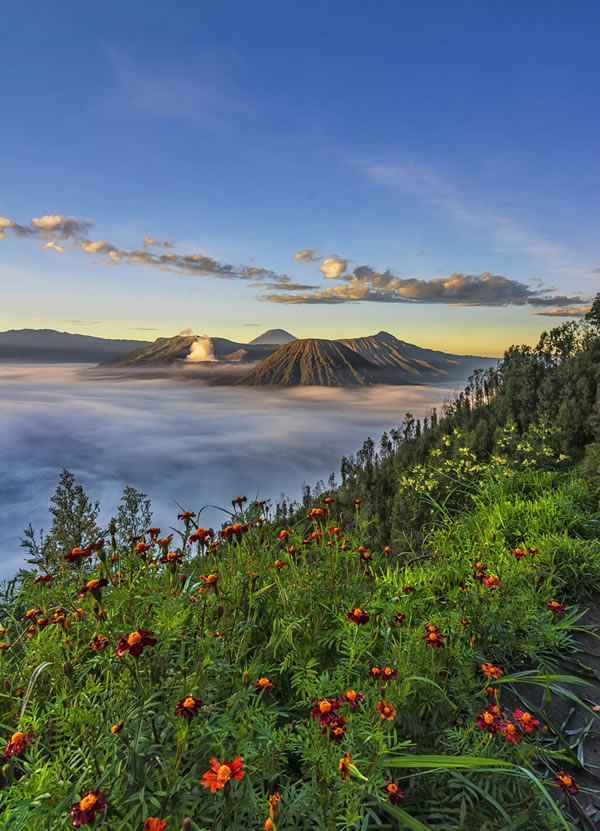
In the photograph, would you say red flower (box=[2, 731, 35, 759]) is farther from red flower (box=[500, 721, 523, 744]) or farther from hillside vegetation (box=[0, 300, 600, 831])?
red flower (box=[500, 721, 523, 744])

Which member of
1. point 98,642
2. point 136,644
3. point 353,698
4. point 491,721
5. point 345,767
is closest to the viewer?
point 345,767

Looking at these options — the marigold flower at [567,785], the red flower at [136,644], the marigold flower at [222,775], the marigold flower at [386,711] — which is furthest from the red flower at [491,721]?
the red flower at [136,644]

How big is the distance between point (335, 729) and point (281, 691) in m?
0.76

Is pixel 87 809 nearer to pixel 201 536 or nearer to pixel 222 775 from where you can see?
pixel 222 775

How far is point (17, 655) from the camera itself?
2262 millimetres

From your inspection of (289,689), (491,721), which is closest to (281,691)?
(289,689)

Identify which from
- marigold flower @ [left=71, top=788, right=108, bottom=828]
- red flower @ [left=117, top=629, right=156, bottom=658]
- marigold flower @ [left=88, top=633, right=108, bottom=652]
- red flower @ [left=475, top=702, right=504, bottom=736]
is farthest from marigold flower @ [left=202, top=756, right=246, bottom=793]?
red flower @ [left=475, top=702, right=504, bottom=736]

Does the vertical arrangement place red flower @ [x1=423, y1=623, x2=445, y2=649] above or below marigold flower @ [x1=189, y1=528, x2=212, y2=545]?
below

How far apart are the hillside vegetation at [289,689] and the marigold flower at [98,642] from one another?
13 millimetres

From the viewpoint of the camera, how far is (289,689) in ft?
6.73

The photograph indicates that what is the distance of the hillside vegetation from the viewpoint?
4.39ft

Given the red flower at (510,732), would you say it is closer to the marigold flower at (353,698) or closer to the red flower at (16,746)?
the marigold flower at (353,698)

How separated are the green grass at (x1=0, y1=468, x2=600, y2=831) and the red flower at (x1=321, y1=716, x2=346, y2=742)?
0.19 feet

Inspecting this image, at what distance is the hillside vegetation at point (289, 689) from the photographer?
134cm
